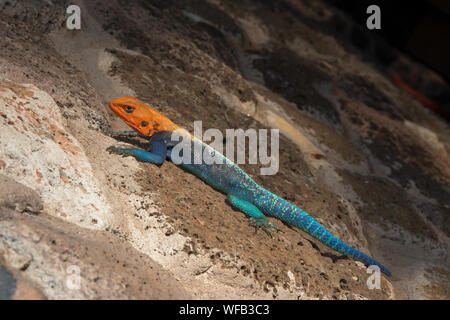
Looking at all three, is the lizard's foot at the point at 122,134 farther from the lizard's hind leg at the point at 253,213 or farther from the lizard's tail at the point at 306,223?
the lizard's tail at the point at 306,223

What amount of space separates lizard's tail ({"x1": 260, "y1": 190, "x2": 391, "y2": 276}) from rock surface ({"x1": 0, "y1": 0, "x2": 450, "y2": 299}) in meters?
0.07

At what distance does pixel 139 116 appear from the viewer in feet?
9.48

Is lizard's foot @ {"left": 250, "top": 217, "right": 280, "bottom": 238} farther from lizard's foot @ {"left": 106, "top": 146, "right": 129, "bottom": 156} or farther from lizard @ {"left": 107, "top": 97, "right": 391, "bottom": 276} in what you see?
lizard's foot @ {"left": 106, "top": 146, "right": 129, "bottom": 156}

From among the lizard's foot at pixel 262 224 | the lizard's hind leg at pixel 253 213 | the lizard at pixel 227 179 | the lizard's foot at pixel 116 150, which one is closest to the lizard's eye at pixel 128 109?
the lizard at pixel 227 179

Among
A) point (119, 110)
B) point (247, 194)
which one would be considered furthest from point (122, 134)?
point (247, 194)

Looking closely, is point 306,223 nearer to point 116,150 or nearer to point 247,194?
point 247,194

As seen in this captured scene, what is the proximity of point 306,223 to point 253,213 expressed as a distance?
39 cm

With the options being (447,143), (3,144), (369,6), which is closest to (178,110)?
(3,144)

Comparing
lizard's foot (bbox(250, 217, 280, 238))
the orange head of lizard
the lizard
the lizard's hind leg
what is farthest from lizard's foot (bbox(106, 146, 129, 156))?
lizard's foot (bbox(250, 217, 280, 238))

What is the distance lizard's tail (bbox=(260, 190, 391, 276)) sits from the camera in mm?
2807

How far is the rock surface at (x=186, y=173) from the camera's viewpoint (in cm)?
198

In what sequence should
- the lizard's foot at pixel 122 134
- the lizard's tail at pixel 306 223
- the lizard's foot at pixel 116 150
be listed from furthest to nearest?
the lizard's foot at pixel 122 134
the lizard's tail at pixel 306 223
the lizard's foot at pixel 116 150

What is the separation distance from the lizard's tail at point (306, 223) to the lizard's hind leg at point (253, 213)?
13 centimetres
